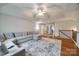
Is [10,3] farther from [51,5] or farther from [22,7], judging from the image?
[51,5]

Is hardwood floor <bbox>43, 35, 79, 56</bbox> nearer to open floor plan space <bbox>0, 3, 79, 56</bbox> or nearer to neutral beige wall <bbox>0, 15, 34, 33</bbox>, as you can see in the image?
open floor plan space <bbox>0, 3, 79, 56</bbox>

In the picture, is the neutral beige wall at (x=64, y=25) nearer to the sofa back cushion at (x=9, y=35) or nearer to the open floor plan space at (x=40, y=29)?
the open floor plan space at (x=40, y=29)

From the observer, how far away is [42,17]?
1738 millimetres

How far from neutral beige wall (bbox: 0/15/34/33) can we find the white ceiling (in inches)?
2.5

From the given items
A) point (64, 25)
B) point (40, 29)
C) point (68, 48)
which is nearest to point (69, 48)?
point (68, 48)

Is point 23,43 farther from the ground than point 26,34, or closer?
closer

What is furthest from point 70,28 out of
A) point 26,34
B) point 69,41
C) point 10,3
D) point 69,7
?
point 10,3

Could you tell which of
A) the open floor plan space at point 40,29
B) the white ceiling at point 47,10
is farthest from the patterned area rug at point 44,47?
the white ceiling at point 47,10

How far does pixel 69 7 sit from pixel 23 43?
36.5 inches

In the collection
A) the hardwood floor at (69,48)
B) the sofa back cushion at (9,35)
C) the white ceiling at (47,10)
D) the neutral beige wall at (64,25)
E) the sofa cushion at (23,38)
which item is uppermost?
the white ceiling at (47,10)

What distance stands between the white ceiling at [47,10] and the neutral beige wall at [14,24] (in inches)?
2.5

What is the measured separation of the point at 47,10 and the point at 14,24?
57 cm

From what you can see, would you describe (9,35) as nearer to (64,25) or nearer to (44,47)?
(44,47)

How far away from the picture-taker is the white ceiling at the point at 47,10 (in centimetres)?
172
